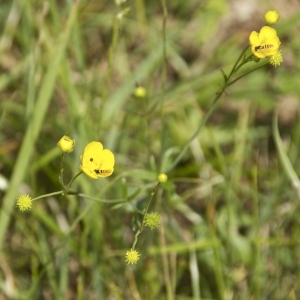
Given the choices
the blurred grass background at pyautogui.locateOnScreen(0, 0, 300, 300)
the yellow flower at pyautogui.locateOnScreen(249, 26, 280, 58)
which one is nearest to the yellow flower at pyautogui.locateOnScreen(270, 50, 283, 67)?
the yellow flower at pyautogui.locateOnScreen(249, 26, 280, 58)

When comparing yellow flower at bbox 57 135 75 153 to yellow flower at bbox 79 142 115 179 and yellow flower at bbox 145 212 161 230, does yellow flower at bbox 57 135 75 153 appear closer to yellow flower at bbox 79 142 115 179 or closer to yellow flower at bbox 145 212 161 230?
yellow flower at bbox 79 142 115 179

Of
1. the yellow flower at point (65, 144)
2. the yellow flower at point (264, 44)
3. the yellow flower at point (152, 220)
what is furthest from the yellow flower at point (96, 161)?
the yellow flower at point (264, 44)

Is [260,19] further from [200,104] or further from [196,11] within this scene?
[200,104]

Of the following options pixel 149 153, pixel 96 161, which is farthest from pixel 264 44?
pixel 149 153

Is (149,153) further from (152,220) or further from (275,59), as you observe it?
(275,59)

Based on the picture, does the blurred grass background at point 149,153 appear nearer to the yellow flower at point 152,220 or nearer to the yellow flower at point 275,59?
the yellow flower at point 152,220
